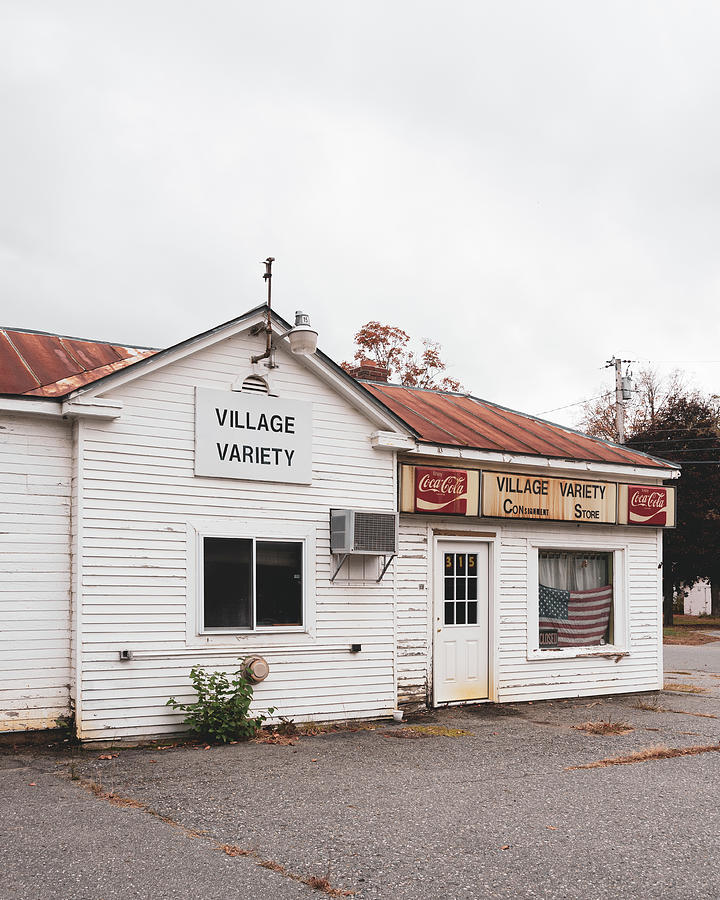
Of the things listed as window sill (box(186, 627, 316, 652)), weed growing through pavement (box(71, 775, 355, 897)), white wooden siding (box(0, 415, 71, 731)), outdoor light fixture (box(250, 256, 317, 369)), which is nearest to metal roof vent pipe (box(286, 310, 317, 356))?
outdoor light fixture (box(250, 256, 317, 369))

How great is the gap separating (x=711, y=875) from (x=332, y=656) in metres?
5.81

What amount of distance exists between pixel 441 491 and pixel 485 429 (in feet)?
6.66

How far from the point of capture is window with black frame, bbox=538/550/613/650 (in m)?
13.2

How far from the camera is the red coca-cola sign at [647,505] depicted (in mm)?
13898

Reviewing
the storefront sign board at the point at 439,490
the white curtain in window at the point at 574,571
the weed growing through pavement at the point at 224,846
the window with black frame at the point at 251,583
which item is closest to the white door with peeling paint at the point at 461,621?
the storefront sign board at the point at 439,490

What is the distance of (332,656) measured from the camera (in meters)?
10.8

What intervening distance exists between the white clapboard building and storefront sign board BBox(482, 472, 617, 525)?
30mm

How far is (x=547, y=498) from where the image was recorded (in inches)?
510

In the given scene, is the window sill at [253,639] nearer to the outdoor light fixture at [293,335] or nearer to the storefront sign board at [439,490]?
the storefront sign board at [439,490]

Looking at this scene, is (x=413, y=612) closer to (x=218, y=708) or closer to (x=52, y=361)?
(x=218, y=708)

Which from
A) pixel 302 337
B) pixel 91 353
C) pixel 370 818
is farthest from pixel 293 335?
pixel 370 818

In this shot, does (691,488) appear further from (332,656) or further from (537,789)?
(537,789)

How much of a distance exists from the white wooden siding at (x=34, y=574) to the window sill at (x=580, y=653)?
6.60 m

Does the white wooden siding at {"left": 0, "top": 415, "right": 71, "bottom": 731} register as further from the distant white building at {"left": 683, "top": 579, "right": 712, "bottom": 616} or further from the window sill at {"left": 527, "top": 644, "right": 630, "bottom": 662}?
the distant white building at {"left": 683, "top": 579, "right": 712, "bottom": 616}
